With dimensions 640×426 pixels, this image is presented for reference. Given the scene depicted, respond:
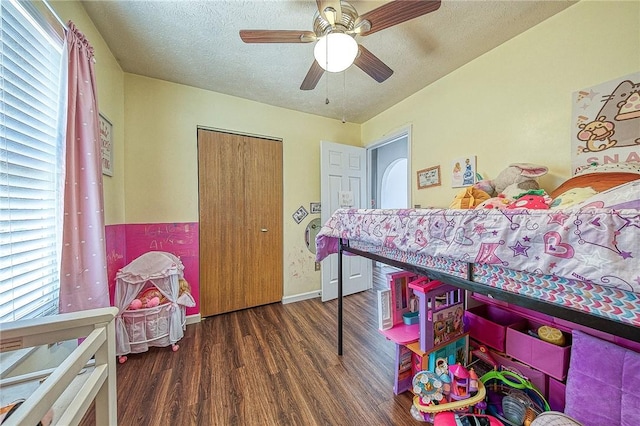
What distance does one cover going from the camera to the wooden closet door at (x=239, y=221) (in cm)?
240

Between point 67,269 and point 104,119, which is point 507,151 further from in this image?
point 104,119

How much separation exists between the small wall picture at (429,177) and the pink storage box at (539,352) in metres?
1.34

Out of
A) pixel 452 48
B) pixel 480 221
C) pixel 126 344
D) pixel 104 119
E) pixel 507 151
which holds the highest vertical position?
pixel 452 48

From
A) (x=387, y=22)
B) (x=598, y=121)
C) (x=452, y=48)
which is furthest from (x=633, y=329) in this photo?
(x=452, y=48)

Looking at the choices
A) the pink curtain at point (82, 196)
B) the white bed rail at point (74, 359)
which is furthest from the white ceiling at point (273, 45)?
the white bed rail at point (74, 359)

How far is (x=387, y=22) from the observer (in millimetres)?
1199

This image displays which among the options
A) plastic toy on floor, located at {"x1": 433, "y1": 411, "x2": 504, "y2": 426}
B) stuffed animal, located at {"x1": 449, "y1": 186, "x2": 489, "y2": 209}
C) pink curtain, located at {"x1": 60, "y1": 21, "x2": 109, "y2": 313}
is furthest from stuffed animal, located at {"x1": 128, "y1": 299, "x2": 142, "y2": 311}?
stuffed animal, located at {"x1": 449, "y1": 186, "x2": 489, "y2": 209}

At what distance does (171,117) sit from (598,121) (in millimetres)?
3289

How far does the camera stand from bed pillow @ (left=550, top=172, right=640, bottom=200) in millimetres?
1133

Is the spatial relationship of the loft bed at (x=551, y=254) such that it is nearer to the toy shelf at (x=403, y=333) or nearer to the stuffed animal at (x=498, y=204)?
the stuffed animal at (x=498, y=204)

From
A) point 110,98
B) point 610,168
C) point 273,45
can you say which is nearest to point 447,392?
point 610,168

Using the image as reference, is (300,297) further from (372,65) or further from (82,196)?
(372,65)

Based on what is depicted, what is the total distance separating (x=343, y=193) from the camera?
9.89 ft

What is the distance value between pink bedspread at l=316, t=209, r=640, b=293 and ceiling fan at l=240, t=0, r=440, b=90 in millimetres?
946
